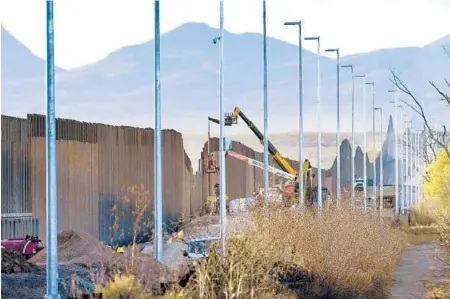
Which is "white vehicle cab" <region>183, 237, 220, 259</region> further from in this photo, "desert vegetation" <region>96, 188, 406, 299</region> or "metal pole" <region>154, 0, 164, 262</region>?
"metal pole" <region>154, 0, 164, 262</region>

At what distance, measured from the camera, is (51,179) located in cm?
1745

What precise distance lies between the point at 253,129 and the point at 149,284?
47.2 meters

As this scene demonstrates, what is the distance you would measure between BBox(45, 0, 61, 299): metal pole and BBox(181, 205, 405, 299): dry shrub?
7.23ft

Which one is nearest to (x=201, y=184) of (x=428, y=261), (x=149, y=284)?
(x=428, y=261)

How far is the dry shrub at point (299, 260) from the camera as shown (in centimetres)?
1983

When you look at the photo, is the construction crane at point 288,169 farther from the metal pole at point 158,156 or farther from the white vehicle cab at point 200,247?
the white vehicle cab at point 200,247

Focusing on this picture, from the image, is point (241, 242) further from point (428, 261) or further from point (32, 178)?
point (428, 261)

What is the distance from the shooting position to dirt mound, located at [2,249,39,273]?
2452 centimetres

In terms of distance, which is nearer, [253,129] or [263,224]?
[263,224]

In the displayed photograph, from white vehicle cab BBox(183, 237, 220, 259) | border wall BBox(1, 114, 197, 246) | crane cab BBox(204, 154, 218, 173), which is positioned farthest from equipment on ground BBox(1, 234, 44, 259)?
crane cab BBox(204, 154, 218, 173)

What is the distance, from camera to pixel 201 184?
70.9 meters

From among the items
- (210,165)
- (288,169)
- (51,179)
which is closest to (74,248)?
(51,179)

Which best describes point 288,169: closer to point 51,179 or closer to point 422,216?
point 422,216

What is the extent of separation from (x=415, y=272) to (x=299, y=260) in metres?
19.8
